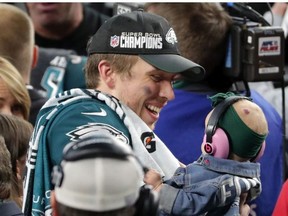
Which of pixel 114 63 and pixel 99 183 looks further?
pixel 114 63

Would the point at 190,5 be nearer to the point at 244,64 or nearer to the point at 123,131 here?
the point at 244,64

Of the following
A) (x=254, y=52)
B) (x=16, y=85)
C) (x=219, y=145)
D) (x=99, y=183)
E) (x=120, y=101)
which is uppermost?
(x=99, y=183)

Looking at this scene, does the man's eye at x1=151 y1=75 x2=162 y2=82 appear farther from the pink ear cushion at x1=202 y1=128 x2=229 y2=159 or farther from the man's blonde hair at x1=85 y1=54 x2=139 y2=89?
the pink ear cushion at x1=202 y1=128 x2=229 y2=159

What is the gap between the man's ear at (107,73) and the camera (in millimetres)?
3404

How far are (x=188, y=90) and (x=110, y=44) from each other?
116 cm

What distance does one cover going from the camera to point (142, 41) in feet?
11.0

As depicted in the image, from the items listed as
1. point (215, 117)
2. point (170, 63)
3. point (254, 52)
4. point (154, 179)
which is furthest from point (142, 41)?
point (254, 52)

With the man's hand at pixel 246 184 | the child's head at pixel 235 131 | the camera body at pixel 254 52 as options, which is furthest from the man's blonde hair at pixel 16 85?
the man's hand at pixel 246 184

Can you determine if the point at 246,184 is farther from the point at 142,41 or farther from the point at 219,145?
the point at 142,41

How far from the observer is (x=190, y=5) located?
4.53m

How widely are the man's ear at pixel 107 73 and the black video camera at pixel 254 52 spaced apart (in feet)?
4.10

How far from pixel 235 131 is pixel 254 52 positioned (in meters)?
1.38

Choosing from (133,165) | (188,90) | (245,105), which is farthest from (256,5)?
(133,165)

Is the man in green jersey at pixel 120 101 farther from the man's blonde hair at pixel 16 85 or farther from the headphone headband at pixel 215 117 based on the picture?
the man's blonde hair at pixel 16 85
